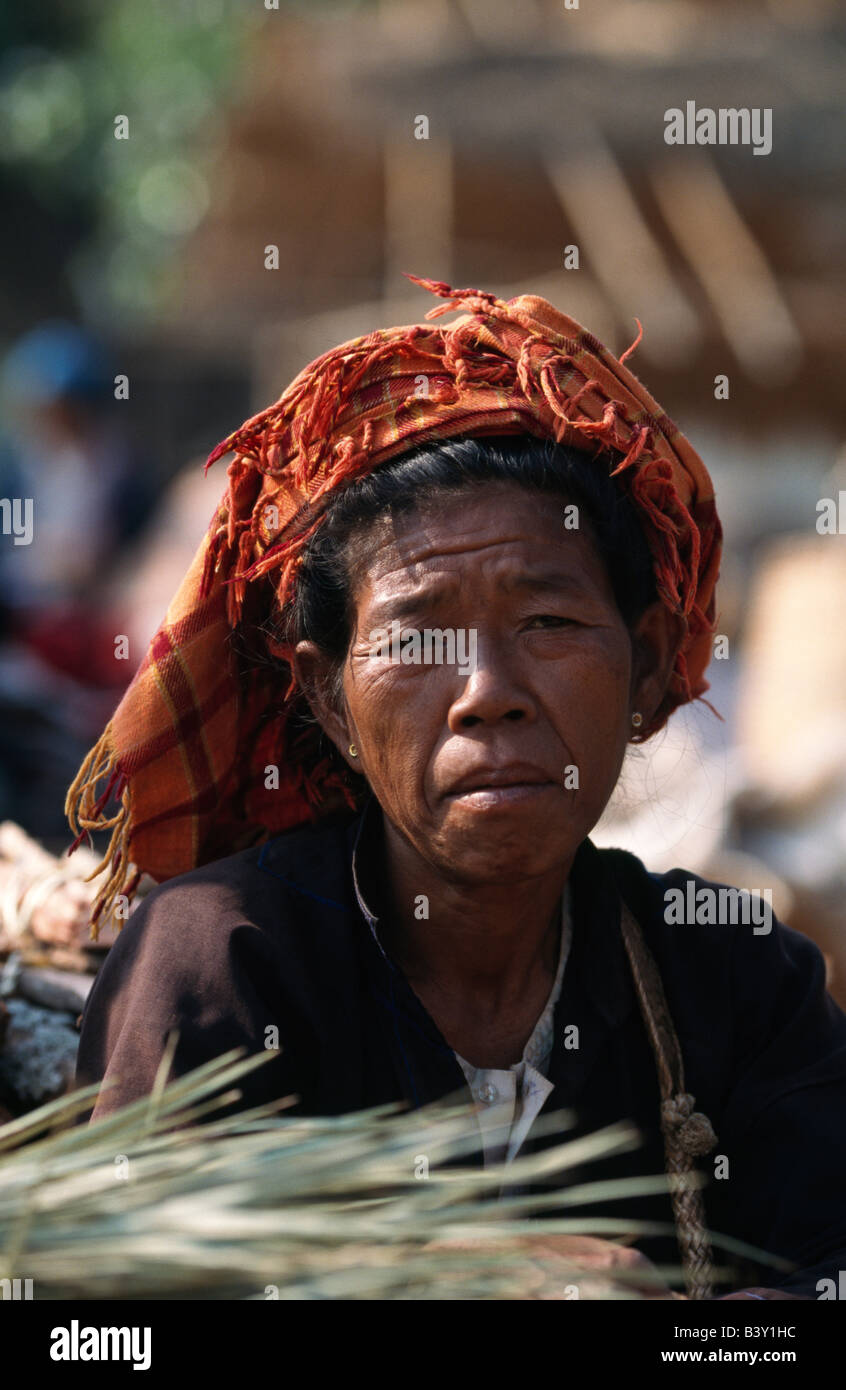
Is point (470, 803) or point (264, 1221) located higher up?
point (470, 803)

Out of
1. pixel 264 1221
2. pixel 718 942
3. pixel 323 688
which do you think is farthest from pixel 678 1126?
pixel 264 1221

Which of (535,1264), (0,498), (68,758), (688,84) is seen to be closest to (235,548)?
(535,1264)

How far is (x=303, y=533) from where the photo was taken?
6.20 feet

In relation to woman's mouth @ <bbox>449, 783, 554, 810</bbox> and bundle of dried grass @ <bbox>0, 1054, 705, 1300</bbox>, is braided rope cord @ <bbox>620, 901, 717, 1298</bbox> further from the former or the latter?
bundle of dried grass @ <bbox>0, 1054, 705, 1300</bbox>

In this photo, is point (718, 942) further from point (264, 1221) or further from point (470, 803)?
point (264, 1221)

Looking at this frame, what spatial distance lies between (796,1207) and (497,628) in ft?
2.49

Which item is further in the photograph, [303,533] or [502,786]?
[303,533]

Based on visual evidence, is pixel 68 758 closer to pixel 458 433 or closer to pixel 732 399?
pixel 458 433

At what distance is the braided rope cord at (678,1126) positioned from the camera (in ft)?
5.65

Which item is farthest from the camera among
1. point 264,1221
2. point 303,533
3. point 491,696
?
point 303,533

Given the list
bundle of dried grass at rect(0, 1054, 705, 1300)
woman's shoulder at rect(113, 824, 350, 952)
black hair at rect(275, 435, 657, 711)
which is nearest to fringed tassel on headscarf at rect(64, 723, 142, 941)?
woman's shoulder at rect(113, 824, 350, 952)

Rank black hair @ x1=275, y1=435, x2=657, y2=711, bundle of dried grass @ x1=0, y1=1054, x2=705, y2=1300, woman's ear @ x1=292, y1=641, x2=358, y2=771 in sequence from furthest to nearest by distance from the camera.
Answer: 1. woman's ear @ x1=292, y1=641, x2=358, y2=771
2. black hair @ x1=275, y1=435, x2=657, y2=711
3. bundle of dried grass @ x1=0, y1=1054, x2=705, y2=1300

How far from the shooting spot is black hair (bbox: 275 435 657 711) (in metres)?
1.78

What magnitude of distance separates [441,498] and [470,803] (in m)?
0.36
